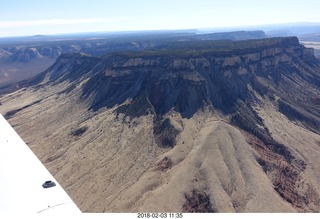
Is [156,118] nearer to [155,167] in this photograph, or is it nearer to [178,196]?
[155,167]

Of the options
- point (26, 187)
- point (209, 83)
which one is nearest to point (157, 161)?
point (209, 83)

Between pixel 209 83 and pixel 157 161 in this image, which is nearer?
pixel 157 161

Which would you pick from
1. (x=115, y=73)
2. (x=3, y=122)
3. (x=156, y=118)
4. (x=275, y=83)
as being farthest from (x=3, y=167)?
(x=275, y=83)

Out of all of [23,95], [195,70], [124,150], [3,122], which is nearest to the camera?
[3,122]

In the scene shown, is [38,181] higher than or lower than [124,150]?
higher

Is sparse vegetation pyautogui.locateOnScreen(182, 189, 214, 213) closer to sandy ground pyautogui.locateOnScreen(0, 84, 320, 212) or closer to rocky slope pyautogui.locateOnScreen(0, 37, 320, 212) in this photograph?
rocky slope pyautogui.locateOnScreen(0, 37, 320, 212)

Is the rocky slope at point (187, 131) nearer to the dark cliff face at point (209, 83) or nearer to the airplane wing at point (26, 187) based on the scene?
the dark cliff face at point (209, 83)

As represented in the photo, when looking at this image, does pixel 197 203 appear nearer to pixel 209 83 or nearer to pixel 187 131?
pixel 187 131
